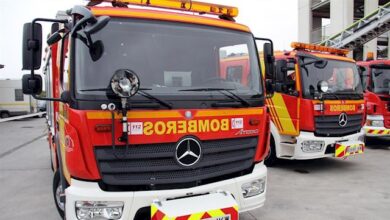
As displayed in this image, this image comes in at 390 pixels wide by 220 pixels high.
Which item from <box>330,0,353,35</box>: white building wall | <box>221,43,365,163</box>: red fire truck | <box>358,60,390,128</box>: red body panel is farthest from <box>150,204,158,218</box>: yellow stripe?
<box>330,0,353,35</box>: white building wall

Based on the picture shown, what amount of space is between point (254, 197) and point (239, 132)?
660 millimetres

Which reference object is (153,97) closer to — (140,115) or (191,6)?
(140,115)

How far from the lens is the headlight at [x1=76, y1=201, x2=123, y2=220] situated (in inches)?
113

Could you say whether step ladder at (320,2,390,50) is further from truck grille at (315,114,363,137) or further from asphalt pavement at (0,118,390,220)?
truck grille at (315,114,363,137)

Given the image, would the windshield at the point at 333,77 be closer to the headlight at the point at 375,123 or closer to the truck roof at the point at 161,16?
the headlight at the point at 375,123

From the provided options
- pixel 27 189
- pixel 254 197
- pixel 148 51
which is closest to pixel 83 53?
pixel 148 51

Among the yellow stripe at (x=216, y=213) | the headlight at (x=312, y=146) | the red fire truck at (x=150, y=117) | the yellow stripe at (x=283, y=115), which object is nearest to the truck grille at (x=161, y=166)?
the red fire truck at (x=150, y=117)

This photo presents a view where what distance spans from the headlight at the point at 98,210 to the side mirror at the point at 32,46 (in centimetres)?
128

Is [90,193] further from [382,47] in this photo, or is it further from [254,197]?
[382,47]

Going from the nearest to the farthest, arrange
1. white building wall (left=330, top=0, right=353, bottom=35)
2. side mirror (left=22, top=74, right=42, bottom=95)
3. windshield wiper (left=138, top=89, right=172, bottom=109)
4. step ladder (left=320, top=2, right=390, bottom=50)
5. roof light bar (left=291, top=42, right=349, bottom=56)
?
windshield wiper (left=138, top=89, right=172, bottom=109)
side mirror (left=22, top=74, right=42, bottom=95)
roof light bar (left=291, top=42, right=349, bottom=56)
step ladder (left=320, top=2, right=390, bottom=50)
white building wall (left=330, top=0, right=353, bottom=35)

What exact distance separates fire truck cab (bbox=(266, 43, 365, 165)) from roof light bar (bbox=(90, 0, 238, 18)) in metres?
2.44

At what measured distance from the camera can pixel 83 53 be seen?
9.86 ft

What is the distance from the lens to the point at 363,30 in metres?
13.5

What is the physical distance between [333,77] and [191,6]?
13.1 ft
